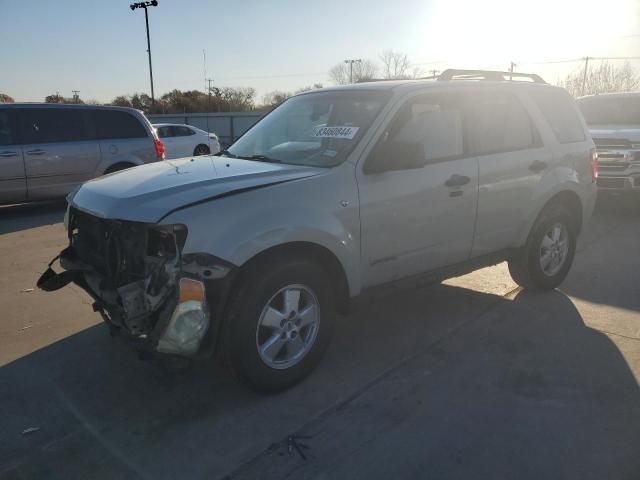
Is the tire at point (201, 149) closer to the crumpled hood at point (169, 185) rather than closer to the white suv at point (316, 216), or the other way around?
the white suv at point (316, 216)

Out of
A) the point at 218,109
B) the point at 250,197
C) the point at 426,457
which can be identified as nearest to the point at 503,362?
the point at 426,457

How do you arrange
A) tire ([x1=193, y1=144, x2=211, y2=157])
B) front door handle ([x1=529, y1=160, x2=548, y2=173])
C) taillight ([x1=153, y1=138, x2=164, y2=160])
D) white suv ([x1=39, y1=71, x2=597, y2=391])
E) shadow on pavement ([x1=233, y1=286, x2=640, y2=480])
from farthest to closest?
1. tire ([x1=193, y1=144, x2=211, y2=157])
2. taillight ([x1=153, y1=138, x2=164, y2=160])
3. front door handle ([x1=529, y1=160, x2=548, y2=173])
4. white suv ([x1=39, y1=71, x2=597, y2=391])
5. shadow on pavement ([x1=233, y1=286, x2=640, y2=480])

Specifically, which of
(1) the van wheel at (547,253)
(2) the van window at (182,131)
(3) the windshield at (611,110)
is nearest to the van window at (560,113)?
(1) the van wheel at (547,253)

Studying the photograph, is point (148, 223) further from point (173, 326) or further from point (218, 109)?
point (218, 109)

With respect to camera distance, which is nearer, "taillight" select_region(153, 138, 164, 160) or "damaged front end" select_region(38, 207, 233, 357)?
"damaged front end" select_region(38, 207, 233, 357)

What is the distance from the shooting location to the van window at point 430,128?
3.79 meters

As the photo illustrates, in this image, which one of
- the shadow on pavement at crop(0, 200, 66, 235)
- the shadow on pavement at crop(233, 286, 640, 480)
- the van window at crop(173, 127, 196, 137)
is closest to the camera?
the shadow on pavement at crop(233, 286, 640, 480)

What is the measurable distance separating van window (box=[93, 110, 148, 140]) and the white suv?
594 cm

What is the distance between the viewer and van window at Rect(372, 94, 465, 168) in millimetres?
3795

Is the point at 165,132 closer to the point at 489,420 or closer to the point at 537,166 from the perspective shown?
the point at 537,166

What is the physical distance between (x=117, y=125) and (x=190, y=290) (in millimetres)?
7914

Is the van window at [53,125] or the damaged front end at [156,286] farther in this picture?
the van window at [53,125]

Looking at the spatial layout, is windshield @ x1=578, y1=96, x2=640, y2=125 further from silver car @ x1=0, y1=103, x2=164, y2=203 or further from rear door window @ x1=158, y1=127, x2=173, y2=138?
rear door window @ x1=158, y1=127, x2=173, y2=138

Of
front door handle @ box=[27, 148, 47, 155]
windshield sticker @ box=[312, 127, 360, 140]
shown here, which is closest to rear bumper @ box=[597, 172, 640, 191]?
windshield sticker @ box=[312, 127, 360, 140]
